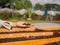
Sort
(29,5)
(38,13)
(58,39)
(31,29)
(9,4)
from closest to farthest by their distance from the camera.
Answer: (58,39), (31,29), (38,13), (9,4), (29,5)

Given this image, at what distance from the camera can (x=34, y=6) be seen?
60.5 ft

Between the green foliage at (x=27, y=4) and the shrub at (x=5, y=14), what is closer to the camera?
the shrub at (x=5, y=14)

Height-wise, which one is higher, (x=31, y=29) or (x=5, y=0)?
(x=5, y=0)

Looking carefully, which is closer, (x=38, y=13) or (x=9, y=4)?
(x=38, y=13)

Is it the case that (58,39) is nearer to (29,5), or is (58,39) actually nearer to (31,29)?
(31,29)

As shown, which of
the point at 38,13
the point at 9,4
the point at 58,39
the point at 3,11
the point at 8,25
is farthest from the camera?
the point at 9,4

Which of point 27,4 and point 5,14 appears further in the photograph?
point 27,4

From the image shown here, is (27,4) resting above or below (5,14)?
above

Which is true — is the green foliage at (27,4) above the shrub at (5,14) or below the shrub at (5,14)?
above

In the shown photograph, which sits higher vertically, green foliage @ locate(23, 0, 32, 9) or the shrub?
green foliage @ locate(23, 0, 32, 9)

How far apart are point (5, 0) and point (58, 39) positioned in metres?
16.6

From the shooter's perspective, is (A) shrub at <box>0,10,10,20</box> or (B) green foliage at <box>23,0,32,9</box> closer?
(A) shrub at <box>0,10,10,20</box>

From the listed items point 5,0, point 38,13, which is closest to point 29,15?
point 38,13

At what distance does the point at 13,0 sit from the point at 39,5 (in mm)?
→ 2963
